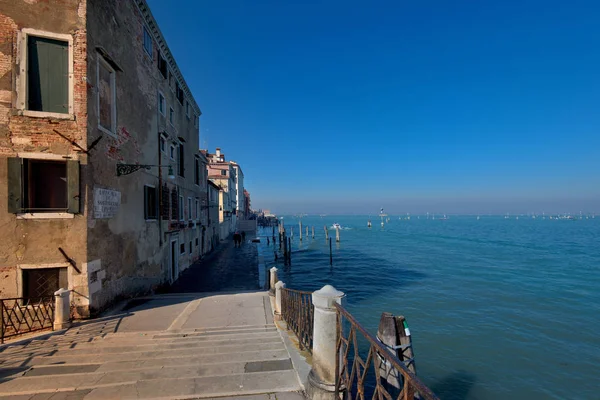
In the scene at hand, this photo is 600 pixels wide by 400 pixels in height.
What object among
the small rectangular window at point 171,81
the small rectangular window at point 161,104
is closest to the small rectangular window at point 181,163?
the small rectangular window at point 171,81

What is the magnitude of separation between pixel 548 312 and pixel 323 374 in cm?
1949

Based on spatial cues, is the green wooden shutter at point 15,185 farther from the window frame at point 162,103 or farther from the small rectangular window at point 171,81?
the small rectangular window at point 171,81

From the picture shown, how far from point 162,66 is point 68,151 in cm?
944

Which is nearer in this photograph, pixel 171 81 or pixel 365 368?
pixel 365 368

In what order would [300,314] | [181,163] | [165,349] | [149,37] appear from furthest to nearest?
[181,163] < [149,37] < [300,314] < [165,349]

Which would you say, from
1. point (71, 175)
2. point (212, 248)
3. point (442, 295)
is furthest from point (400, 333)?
point (212, 248)

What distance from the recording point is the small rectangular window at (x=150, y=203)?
477 inches

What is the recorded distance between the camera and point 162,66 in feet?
49.5

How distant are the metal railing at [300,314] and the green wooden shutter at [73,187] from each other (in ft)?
21.2

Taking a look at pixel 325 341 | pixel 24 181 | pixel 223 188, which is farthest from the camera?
pixel 223 188

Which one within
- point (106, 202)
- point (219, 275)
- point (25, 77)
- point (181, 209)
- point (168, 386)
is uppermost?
point (25, 77)

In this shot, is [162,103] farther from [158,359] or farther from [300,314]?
[300,314]

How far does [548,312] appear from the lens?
53.1ft

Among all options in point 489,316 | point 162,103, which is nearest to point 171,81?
point 162,103
